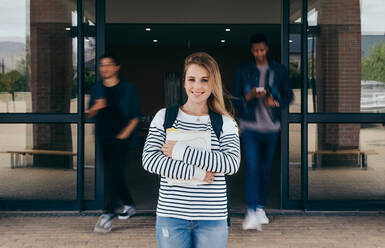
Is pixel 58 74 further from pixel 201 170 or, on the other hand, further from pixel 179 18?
pixel 179 18

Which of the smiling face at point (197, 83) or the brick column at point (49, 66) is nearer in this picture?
the smiling face at point (197, 83)

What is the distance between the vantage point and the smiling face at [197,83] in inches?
94.5

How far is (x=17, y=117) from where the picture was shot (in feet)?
17.9

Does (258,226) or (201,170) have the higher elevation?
(201,170)

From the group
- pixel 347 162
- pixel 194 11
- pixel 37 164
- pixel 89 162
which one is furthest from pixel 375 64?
pixel 194 11

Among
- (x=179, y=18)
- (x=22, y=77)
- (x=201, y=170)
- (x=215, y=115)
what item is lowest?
(x=201, y=170)

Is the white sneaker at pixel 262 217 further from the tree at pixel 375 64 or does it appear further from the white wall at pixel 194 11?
the white wall at pixel 194 11

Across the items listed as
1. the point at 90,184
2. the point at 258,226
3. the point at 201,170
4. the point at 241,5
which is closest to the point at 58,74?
the point at 90,184

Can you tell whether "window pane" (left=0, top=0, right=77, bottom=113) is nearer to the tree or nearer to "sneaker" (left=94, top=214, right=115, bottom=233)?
"sneaker" (left=94, top=214, right=115, bottom=233)

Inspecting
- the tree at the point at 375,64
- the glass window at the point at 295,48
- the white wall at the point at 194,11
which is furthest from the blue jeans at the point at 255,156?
the white wall at the point at 194,11

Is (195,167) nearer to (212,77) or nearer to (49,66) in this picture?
(212,77)

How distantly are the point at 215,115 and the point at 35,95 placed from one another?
12.0 ft

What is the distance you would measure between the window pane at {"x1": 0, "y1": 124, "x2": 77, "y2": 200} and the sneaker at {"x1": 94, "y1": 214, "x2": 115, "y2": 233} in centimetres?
101

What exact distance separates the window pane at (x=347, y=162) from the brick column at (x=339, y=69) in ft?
0.04
